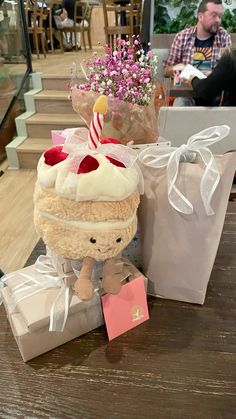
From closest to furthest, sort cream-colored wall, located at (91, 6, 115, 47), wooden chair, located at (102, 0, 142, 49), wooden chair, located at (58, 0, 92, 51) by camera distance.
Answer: wooden chair, located at (102, 0, 142, 49) → wooden chair, located at (58, 0, 92, 51) → cream-colored wall, located at (91, 6, 115, 47)

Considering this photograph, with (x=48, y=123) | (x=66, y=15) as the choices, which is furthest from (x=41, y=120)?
(x=66, y=15)

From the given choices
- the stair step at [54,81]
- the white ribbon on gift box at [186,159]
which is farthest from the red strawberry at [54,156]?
the stair step at [54,81]

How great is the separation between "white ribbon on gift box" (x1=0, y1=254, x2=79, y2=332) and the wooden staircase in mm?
2898

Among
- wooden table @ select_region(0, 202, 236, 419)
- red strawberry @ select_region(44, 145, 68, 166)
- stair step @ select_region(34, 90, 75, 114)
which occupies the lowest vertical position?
stair step @ select_region(34, 90, 75, 114)

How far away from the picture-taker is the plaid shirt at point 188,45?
11.0 ft

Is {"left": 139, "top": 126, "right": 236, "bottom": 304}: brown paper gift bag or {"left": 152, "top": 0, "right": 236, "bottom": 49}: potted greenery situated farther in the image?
{"left": 152, "top": 0, "right": 236, "bottom": 49}: potted greenery

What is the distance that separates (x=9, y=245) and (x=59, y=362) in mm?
1862

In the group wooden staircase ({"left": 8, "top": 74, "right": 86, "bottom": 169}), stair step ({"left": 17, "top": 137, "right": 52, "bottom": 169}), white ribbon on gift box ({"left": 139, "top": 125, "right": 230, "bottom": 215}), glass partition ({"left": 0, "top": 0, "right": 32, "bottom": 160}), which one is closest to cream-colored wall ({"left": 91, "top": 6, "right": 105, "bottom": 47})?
glass partition ({"left": 0, "top": 0, "right": 32, "bottom": 160})

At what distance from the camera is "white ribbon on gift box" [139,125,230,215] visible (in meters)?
0.61

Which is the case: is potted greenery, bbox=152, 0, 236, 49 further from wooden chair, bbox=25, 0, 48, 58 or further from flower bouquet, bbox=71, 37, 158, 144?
flower bouquet, bbox=71, 37, 158, 144

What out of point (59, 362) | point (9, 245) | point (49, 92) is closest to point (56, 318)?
point (59, 362)

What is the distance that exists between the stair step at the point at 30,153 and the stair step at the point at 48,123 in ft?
0.68

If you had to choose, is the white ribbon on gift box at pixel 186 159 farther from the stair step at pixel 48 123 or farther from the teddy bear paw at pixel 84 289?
the stair step at pixel 48 123

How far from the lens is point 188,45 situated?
11.4ft
